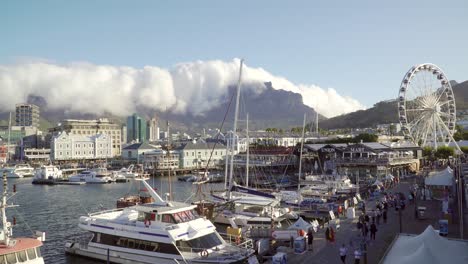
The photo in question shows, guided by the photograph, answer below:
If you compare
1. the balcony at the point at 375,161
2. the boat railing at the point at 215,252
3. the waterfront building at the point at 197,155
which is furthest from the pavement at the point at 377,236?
the waterfront building at the point at 197,155

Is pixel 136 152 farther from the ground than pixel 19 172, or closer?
farther from the ground

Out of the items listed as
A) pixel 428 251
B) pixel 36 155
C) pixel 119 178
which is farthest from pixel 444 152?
pixel 36 155

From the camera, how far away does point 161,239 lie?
2278 centimetres

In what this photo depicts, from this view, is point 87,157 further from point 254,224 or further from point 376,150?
point 254,224

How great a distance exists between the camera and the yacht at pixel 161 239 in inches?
888

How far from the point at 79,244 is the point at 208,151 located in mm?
96513

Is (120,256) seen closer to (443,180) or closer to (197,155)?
(443,180)

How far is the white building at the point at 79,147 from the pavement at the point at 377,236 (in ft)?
394

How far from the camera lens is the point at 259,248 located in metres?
24.1

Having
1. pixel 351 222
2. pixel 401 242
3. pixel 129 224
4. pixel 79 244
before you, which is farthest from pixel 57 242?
pixel 401 242

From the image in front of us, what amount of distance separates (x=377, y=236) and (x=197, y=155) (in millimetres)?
98475

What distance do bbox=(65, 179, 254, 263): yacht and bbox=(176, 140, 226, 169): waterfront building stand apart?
8762cm

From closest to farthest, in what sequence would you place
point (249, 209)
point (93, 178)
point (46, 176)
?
point (249, 209)
point (93, 178)
point (46, 176)

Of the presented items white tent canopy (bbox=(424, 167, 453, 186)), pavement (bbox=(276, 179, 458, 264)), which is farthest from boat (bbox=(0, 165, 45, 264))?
white tent canopy (bbox=(424, 167, 453, 186))
